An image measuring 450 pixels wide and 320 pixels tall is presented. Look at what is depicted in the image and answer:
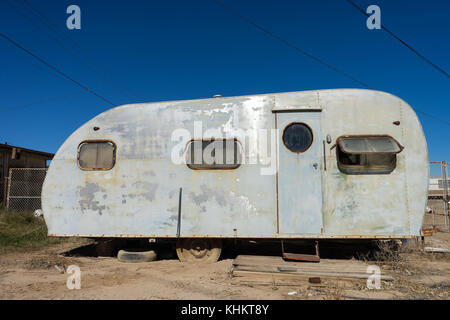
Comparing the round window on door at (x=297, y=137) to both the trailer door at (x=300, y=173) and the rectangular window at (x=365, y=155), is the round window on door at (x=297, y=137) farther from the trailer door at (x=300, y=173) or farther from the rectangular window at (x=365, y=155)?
the rectangular window at (x=365, y=155)

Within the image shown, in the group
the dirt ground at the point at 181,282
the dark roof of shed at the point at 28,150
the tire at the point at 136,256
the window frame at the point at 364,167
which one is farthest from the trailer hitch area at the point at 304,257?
the dark roof of shed at the point at 28,150

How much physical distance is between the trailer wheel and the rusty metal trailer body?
387 millimetres

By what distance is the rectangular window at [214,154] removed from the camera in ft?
18.9

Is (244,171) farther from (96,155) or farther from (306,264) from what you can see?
(96,155)

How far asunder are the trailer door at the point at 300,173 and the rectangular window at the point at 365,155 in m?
0.43

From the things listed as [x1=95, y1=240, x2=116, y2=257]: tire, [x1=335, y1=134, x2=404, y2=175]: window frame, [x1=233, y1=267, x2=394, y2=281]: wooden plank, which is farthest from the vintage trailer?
[x1=95, y1=240, x2=116, y2=257]: tire

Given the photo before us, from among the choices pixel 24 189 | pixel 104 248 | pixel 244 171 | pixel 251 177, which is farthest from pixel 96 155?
pixel 24 189

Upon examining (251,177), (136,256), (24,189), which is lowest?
(136,256)

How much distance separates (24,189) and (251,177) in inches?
459

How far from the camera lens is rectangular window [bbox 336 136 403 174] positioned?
524 centimetres

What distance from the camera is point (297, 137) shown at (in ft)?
18.5

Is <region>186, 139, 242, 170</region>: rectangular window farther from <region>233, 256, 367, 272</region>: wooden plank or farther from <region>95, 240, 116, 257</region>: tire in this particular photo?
<region>95, 240, 116, 257</region>: tire

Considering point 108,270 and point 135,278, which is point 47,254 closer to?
point 108,270
